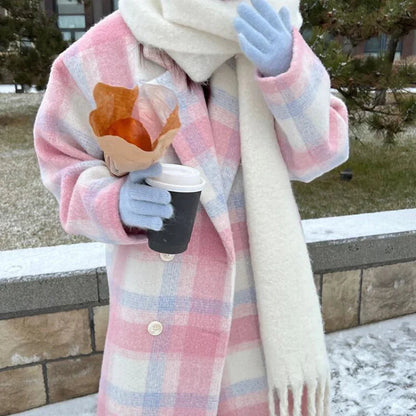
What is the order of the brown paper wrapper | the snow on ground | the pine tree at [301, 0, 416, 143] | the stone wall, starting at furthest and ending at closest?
the pine tree at [301, 0, 416, 143]
the snow on ground
the stone wall
the brown paper wrapper

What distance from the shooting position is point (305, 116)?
3.70 feet

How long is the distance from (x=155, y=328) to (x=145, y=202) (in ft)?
1.11

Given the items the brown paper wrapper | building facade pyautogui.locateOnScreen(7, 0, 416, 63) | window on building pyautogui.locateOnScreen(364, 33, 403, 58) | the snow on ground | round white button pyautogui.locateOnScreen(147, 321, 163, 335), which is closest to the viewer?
the brown paper wrapper

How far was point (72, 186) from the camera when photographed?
45.8 inches

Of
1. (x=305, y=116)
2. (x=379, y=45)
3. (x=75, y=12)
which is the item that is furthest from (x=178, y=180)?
(x=75, y=12)

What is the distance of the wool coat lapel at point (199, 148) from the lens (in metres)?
1.16

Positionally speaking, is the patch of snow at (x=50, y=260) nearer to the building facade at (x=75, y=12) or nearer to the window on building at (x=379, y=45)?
the window on building at (x=379, y=45)

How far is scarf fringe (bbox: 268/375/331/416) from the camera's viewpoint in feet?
4.08

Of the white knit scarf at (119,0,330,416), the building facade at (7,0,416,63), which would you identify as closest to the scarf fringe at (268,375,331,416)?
the white knit scarf at (119,0,330,416)

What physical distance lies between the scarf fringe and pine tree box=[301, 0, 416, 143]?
248 cm

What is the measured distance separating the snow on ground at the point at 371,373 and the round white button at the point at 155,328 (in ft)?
3.88

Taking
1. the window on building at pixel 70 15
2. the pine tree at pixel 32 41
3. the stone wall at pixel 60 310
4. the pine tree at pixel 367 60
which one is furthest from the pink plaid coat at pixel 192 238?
the window on building at pixel 70 15

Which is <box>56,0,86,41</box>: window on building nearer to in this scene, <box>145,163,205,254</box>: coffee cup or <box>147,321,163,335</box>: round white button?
<box>147,321,163,335</box>: round white button

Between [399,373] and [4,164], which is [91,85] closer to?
[399,373]
